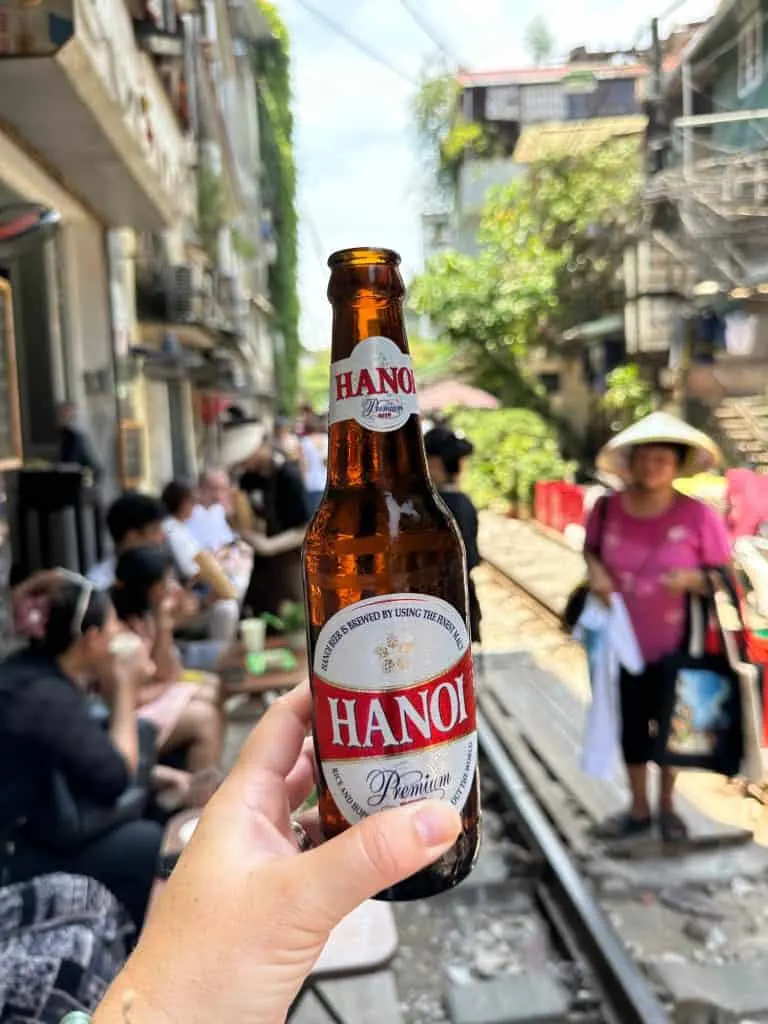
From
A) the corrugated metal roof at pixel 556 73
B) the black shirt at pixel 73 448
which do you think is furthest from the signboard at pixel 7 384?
the black shirt at pixel 73 448

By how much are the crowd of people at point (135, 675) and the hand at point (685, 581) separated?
0.41 meters

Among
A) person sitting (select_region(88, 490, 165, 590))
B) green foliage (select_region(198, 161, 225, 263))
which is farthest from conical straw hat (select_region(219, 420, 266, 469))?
person sitting (select_region(88, 490, 165, 590))

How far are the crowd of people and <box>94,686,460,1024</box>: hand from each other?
53 centimetres

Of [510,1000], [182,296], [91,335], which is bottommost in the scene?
[510,1000]

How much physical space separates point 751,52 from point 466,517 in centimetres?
100

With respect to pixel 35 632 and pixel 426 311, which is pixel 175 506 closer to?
pixel 35 632

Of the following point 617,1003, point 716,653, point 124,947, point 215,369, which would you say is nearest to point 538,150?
point 716,653

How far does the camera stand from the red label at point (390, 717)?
0.94 meters

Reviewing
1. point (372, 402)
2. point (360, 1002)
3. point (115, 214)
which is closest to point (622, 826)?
point (360, 1002)

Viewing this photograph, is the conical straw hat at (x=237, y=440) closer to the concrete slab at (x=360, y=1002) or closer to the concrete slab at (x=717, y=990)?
the concrete slab at (x=360, y=1002)

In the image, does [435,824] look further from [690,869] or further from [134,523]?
[134,523]

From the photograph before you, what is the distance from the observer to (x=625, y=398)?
6.64 ft

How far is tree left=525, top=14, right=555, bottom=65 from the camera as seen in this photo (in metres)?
1.65

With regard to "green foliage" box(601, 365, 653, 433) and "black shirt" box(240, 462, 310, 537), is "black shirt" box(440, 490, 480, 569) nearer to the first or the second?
"green foliage" box(601, 365, 653, 433)
